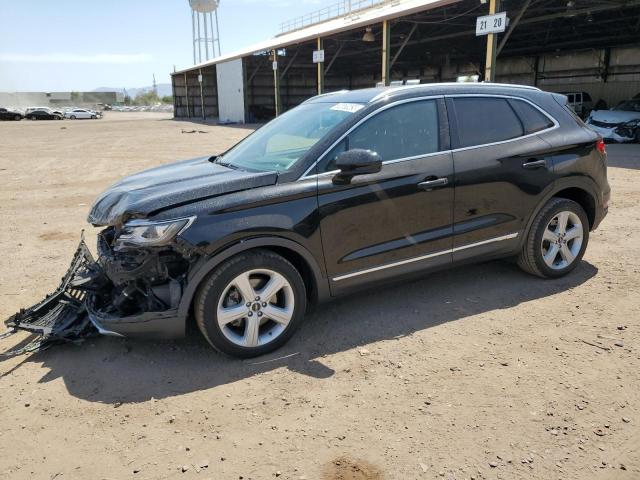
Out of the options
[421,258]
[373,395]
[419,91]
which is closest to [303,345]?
[373,395]

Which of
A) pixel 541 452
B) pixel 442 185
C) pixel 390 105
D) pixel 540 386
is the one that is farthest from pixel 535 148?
pixel 541 452

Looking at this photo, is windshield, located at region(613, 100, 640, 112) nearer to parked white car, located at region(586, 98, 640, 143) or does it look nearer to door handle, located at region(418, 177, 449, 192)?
parked white car, located at region(586, 98, 640, 143)

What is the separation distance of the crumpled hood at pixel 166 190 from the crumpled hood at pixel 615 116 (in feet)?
58.9

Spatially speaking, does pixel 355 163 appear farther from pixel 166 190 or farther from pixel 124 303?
pixel 124 303

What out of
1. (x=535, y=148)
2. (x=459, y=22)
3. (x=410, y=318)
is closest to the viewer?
(x=410, y=318)

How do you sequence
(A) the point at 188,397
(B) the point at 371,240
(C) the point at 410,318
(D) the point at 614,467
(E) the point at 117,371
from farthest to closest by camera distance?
(C) the point at 410,318, (B) the point at 371,240, (E) the point at 117,371, (A) the point at 188,397, (D) the point at 614,467

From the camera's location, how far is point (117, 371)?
338cm

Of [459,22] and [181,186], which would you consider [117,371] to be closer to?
[181,186]

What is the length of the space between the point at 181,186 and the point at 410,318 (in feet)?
6.67

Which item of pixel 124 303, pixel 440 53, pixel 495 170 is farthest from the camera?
pixel 440 53

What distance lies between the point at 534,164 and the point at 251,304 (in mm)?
2743

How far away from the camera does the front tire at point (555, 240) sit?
4586 millimetres

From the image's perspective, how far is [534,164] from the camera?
14.5 ft

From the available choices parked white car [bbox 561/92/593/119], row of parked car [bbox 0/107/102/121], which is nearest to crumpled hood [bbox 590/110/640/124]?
parked white car [bbox 561/92/593/119]
